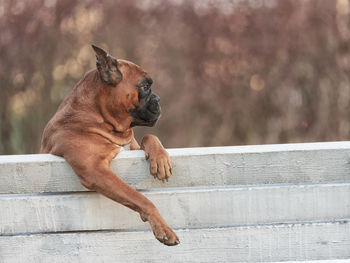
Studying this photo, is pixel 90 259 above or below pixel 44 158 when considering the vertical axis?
below

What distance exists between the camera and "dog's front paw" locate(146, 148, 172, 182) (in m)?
2.17

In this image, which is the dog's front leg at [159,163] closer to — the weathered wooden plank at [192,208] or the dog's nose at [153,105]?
the weathered wooden plank at [192,208]

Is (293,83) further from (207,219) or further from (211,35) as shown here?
(207,219)

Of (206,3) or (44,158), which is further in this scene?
(206,3)

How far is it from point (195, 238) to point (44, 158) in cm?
62

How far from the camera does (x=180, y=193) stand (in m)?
2.20

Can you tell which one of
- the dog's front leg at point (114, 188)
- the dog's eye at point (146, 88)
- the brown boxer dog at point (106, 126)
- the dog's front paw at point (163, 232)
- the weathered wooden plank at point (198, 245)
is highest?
the dog's eye at point (146, 88)

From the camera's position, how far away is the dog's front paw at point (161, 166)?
2.17m

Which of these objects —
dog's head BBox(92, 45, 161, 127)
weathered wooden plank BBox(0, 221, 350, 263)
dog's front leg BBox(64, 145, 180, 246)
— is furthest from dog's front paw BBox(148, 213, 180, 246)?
dog's head BBox(92, 45, 161, 127)

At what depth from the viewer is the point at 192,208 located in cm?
221

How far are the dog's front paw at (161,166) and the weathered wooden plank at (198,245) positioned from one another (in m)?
0.21

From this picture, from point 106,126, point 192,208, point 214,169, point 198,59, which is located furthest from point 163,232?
point 198,59

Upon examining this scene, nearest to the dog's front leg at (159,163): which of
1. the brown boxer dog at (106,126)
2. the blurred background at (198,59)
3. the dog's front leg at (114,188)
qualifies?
the brown boxer dog at (106,126)

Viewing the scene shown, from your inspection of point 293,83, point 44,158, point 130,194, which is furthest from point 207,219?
point 293,83
